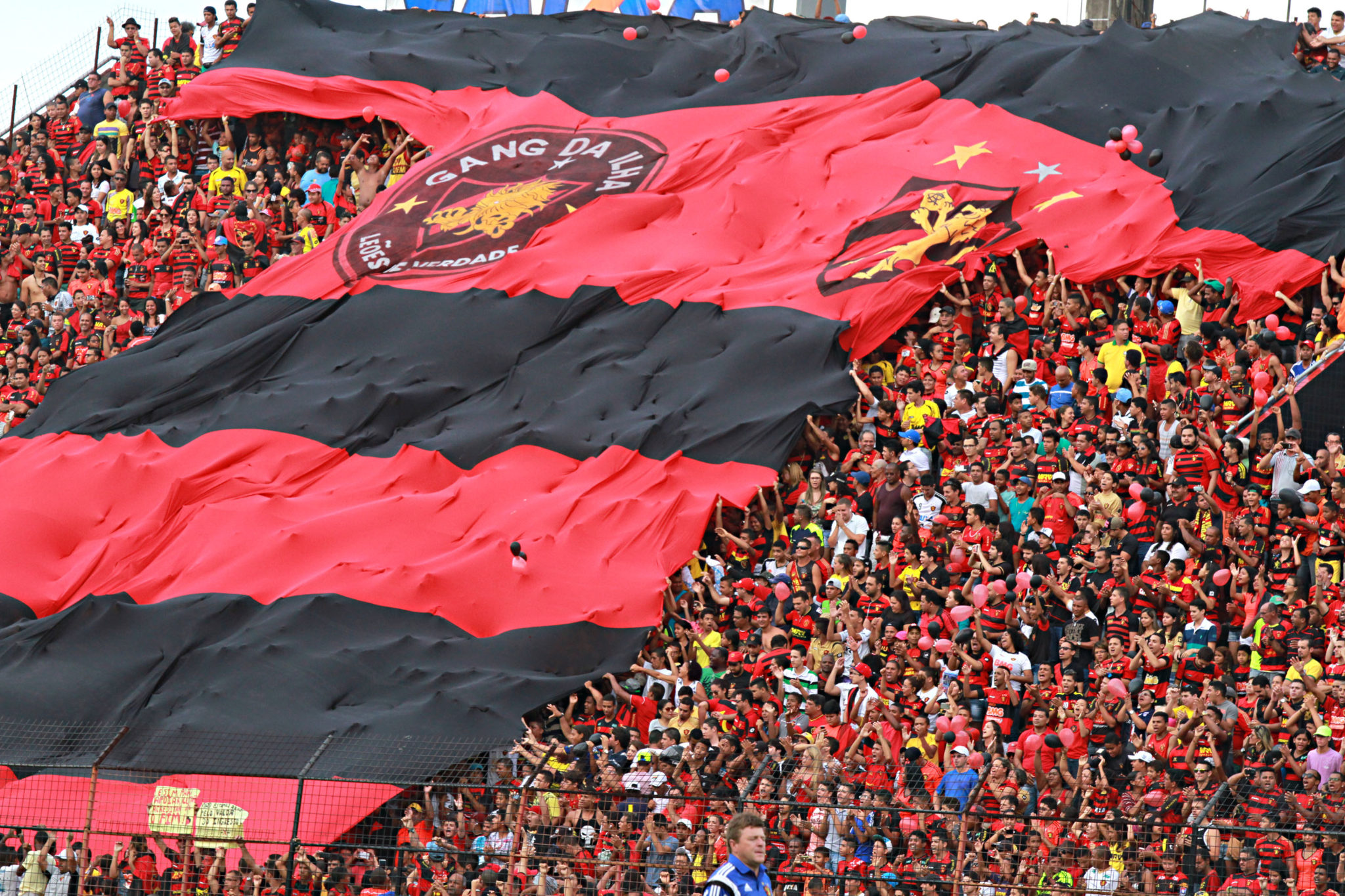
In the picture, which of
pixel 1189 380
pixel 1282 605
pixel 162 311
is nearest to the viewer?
pixel 1282 605

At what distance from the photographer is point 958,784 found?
12758mm

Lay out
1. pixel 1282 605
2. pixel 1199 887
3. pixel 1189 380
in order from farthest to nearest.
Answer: pixel 1189 380 < pixel 1282 605 < pixel 1199 887

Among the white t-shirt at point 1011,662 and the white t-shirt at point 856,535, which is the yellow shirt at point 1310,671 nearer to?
the white t-shirt at point 1011,662

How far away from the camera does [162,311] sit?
21828 millimetres

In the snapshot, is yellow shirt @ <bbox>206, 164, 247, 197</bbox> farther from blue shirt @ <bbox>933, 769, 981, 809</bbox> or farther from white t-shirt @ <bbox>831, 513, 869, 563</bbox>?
blue shirt @ <bbox>933, 769, 981, 809</bbox>

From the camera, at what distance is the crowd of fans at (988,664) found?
11.5 m

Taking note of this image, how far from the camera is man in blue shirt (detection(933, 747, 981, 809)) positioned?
41.7 ft

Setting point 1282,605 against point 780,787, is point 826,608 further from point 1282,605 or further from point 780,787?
point 1282,605

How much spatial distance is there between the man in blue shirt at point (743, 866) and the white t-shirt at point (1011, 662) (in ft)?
18.6

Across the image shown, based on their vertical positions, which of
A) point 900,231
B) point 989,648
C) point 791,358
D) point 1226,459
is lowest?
point 989,648

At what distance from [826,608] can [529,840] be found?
11.6 feet

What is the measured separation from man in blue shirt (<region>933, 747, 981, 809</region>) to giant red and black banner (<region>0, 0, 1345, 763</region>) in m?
3.21

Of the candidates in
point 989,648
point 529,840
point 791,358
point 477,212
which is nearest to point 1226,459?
point 989,648

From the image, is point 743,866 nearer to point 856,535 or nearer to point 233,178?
point 856,535
